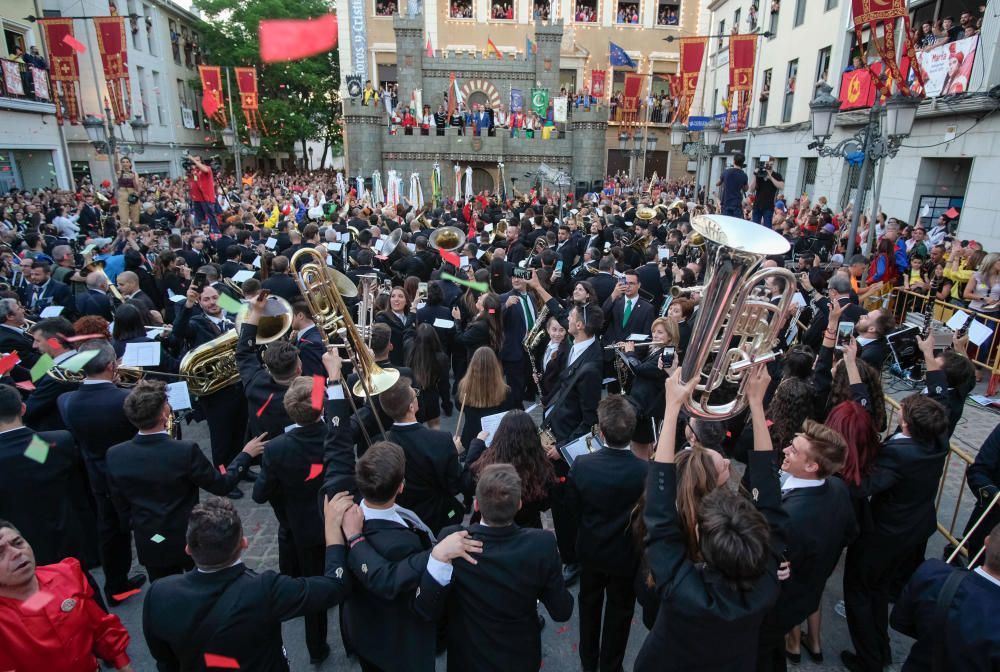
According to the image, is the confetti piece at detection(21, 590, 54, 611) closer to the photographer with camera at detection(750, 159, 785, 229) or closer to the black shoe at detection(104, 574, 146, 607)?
the black shoe at detection(104, 574, 146, 607)

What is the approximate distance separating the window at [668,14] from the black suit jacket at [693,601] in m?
45.1

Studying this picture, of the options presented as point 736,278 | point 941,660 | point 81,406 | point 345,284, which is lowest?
point 941,660

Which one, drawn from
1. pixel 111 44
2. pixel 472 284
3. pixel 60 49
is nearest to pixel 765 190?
pixel 472 284

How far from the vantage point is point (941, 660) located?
8.17 ft

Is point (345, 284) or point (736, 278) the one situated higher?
point (736, 278)

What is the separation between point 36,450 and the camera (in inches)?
140

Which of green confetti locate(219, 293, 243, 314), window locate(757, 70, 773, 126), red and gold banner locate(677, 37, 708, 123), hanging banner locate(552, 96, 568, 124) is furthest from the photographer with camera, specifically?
hanging banner locate(552, 96, 568, 124)

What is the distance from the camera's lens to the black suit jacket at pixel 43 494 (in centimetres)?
362

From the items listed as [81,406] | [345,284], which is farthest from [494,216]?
[81,406]

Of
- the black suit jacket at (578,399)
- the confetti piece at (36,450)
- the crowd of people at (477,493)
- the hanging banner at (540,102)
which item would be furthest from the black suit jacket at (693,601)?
the hanging banner at (540,102)

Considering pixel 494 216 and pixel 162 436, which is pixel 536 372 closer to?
pixel 162 436

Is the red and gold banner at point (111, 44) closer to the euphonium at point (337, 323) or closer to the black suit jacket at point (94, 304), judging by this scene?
the black suit jacket at point (94, 304)

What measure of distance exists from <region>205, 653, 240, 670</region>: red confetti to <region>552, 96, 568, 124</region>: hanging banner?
30.1 metres

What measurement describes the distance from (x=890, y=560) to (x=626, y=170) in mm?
41478
